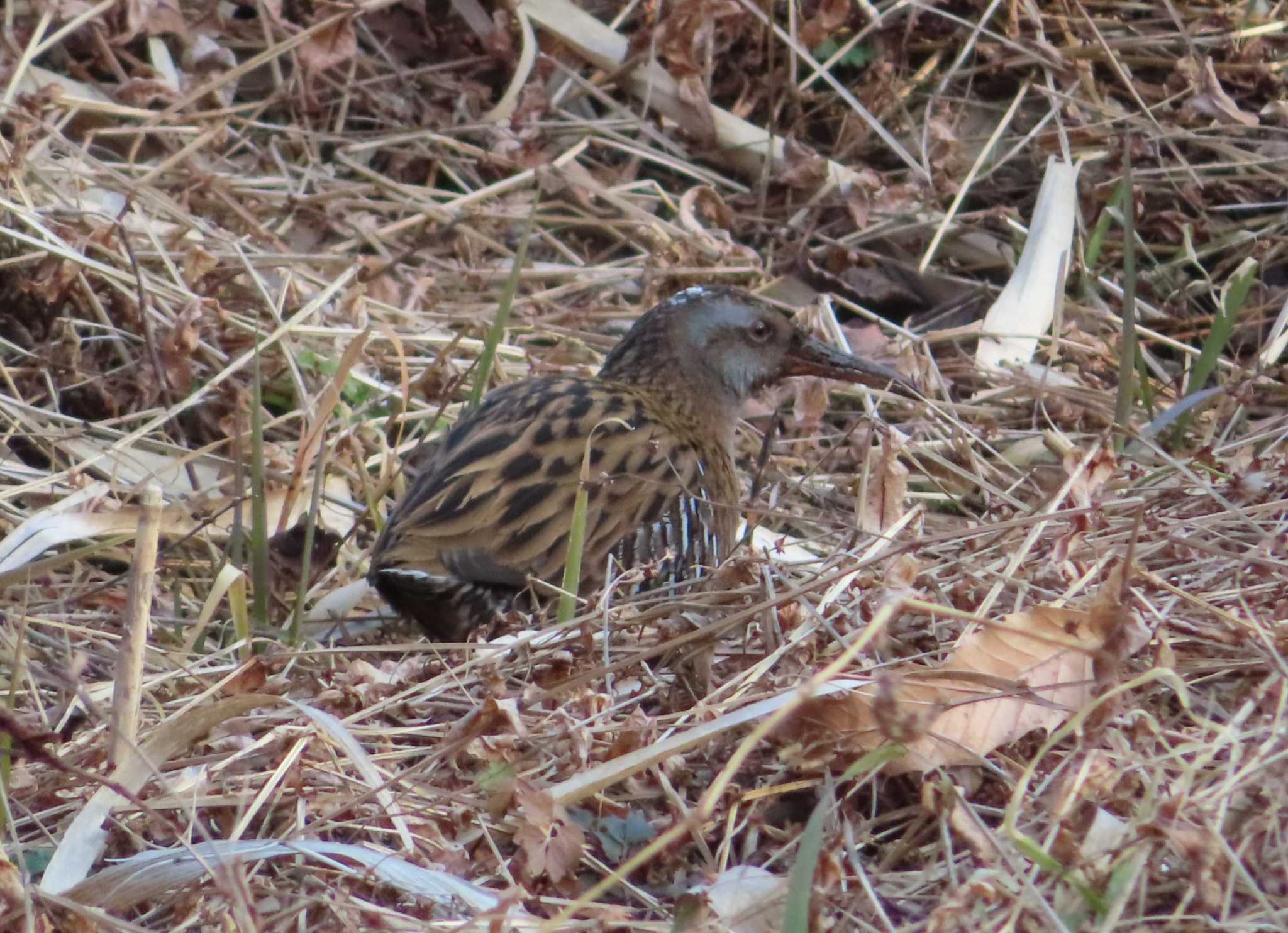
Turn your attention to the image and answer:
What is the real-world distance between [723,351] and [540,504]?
1078mm

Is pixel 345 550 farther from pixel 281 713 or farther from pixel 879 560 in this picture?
pixel 879 560

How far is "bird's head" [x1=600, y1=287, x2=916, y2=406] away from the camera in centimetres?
473

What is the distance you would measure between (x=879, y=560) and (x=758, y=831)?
0.47 m

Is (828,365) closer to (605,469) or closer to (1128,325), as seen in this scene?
(605,469)

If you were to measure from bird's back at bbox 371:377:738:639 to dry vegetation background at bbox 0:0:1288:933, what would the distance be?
0.65ft

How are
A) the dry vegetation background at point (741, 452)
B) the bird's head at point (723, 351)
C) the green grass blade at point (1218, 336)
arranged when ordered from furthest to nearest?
the bird's head at point (723, 351), the green grass blade at point (1218, 336), the dry vegetation background at point (741, 452)

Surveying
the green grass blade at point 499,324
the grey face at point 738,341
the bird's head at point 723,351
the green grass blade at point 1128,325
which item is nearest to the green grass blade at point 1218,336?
the green grass blade at point 1128,325

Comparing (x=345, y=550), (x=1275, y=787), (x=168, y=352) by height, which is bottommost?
(x=345, y=550)

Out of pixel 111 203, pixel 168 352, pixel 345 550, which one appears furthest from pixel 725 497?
pixel 111 203

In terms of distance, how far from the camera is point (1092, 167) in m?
5.85

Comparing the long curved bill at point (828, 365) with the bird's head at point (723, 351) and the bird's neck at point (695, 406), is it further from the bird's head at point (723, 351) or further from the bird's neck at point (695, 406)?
the bird's neck at point (695, 406)

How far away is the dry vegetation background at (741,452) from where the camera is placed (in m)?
2.34

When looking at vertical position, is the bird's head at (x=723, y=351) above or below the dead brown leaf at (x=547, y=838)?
below

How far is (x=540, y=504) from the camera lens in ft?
12.8
